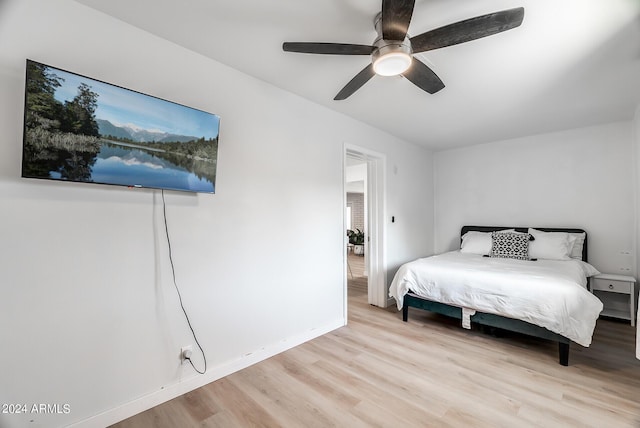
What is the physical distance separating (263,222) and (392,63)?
1.60 m

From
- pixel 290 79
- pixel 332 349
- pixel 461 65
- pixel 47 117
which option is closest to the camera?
pixel 47 117

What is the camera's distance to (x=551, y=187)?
4000mm

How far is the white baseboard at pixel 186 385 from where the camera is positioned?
1.64 metres

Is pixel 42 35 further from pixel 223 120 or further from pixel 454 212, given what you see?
pixel 454 212

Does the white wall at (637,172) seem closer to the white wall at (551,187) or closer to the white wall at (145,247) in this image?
the white wall at (551,187)

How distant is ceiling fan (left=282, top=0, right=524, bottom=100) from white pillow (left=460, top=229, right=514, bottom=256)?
3057mm

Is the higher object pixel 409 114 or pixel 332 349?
pixel 409 114

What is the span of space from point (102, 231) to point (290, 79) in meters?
1.85

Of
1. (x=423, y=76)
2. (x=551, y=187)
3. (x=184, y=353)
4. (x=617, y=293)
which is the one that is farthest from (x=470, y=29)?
(x=617, y=293)

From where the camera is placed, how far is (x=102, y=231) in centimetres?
167

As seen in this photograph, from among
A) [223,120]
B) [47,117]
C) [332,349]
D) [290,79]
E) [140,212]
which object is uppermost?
[290,79]

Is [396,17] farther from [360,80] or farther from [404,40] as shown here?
[360,80]

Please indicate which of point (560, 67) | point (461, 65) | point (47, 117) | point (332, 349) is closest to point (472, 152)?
point (560, 67)

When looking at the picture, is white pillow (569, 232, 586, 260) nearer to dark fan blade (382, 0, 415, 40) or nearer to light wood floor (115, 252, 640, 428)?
light wood floor (115, 252, 640, 428)
